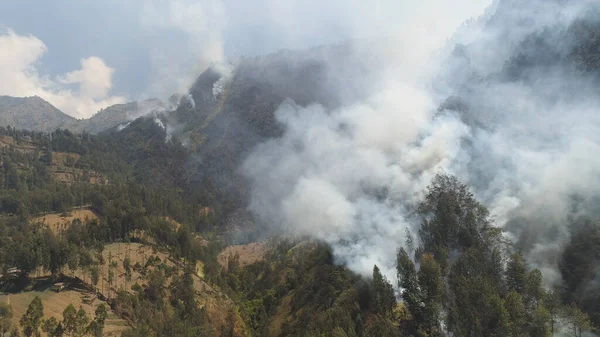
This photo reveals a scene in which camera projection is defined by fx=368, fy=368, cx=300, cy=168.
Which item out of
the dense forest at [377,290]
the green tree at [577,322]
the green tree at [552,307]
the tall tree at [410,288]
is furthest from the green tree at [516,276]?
the tall tree at [410,288]

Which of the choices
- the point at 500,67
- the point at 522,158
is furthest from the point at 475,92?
the point at 522,158

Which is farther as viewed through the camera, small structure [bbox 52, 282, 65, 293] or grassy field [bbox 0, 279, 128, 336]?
small structure [bbox 52, 282, 65, 293]

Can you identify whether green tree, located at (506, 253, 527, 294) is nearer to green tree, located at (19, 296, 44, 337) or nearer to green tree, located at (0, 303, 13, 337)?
green tree, located at (19, 296, 44, 337)

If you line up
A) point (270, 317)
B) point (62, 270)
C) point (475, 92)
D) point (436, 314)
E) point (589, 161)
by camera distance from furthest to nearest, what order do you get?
point (475, 92) < point (270, 317) < point (62, 270) < point (589, 161) < point (436, 314)

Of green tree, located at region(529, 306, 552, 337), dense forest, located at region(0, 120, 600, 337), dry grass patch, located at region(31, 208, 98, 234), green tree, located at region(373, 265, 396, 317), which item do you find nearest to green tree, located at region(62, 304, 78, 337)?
dense forest, located at region(0, 120, 600, 337)

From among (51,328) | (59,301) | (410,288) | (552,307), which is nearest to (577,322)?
(552,307)

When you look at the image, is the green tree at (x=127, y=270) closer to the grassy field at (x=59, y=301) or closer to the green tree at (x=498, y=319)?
the grassy field at (x=59, y=301)

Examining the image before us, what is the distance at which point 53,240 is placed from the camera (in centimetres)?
11494

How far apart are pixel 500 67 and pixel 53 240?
640ft

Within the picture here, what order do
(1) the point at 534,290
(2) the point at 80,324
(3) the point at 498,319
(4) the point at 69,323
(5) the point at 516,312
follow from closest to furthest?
(3) the point at 498,319 < (5) the point at 516,312 < (1) the point at 534,290 < (4) the point at 69,323 < (2) the point at 80,324

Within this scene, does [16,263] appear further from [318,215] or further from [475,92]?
[475,92]

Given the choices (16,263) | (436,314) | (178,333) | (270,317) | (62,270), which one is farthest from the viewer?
(270,317)

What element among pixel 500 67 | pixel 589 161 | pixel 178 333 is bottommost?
pixel 178 333

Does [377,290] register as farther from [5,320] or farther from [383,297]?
[5,320]
